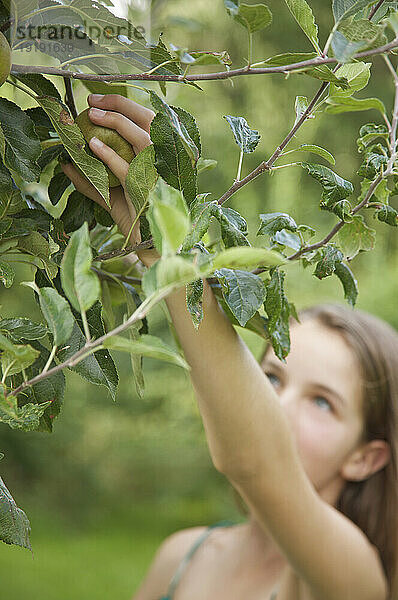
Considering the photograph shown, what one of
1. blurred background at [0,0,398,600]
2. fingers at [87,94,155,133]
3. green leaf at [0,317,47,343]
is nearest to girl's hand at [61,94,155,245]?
fingers at [87,94,155,133]

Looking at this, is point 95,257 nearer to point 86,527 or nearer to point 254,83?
point 86,527

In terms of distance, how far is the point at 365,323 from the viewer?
120cm

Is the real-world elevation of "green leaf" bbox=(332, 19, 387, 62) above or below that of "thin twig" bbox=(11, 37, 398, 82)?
above

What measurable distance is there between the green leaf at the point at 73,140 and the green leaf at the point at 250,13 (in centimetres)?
11

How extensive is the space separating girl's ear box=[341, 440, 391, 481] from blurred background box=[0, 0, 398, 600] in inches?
65.9

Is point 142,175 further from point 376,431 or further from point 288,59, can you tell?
point 376,431

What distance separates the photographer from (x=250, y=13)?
33cm

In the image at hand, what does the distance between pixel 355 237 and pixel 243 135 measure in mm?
104

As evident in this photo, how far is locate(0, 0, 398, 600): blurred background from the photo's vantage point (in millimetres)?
2875

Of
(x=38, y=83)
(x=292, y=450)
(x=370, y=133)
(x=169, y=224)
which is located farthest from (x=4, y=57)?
(x=292, y=450)

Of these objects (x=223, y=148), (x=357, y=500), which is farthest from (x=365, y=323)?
(x=223, y=148)

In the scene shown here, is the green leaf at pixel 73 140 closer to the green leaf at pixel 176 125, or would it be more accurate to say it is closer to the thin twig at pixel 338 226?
the green leaf at pixel 176 125

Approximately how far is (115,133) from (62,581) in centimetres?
271

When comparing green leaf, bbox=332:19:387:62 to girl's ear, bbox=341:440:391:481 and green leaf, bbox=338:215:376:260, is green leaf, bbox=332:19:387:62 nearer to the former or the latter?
green leaf, bbox=338:215:376:260
